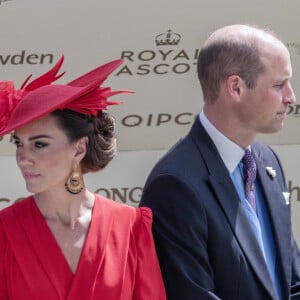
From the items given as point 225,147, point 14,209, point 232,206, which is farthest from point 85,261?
point 225,147

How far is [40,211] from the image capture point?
2281 millimetres

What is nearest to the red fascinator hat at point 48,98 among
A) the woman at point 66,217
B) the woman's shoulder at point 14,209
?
the woman at point 66,217

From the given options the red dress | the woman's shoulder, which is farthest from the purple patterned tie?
the woman's shoulder

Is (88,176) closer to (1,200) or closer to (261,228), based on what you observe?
(1,200)

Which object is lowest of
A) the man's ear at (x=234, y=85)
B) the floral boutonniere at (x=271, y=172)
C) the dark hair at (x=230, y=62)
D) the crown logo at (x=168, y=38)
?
the floral boutonniere at (x=271, y=172)

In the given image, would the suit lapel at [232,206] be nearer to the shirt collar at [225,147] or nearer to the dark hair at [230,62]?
the shirt collar at [225,147]

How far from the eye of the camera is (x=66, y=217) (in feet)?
7.52

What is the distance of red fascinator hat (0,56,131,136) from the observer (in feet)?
7.20

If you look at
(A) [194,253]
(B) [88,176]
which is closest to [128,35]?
(B) [88,176]

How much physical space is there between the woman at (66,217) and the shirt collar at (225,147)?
324mm

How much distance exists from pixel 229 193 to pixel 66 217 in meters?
0.49

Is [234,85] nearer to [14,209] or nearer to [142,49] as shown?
[14,209]

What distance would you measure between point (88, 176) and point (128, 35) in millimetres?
874

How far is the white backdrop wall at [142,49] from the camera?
4527mm
